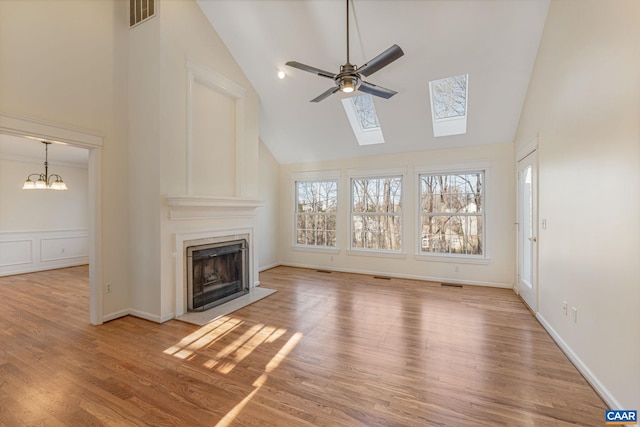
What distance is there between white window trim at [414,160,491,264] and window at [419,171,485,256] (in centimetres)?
6

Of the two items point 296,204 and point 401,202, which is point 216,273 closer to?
point 296,204

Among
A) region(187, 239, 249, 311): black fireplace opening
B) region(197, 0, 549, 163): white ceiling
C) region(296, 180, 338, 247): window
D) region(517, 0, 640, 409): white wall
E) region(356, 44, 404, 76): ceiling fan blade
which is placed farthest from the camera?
region(296, 180, 338, 247): window

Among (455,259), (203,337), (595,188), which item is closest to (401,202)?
(455,259)

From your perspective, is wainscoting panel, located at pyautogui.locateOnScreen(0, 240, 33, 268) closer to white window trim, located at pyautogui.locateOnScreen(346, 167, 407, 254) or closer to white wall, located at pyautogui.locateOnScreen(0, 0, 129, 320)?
white wall, located at pyautogui.locateOnScreen(0, 0, 129, 320)

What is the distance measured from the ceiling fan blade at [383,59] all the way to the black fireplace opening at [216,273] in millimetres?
3055

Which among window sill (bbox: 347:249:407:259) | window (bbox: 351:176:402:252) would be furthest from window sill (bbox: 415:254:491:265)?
window (bbox: 351:176:402:252)

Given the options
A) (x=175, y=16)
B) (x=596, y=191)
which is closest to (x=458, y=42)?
(x=596, y=191)

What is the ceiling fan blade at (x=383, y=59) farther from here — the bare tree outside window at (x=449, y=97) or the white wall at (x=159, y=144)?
the white wall at (x=159, y=144)

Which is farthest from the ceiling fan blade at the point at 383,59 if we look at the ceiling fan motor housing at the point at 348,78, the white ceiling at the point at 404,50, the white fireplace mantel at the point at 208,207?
the white fireplace mantel at the point at 208,207

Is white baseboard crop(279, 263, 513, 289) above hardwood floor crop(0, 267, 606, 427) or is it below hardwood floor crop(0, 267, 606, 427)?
above

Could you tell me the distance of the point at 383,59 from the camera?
2.70 meters

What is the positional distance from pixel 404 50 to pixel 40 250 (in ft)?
27.1

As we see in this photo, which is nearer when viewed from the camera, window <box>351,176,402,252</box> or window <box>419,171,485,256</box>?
window <box>419,171,485,256</box>

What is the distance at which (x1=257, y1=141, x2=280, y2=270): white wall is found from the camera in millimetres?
6305
